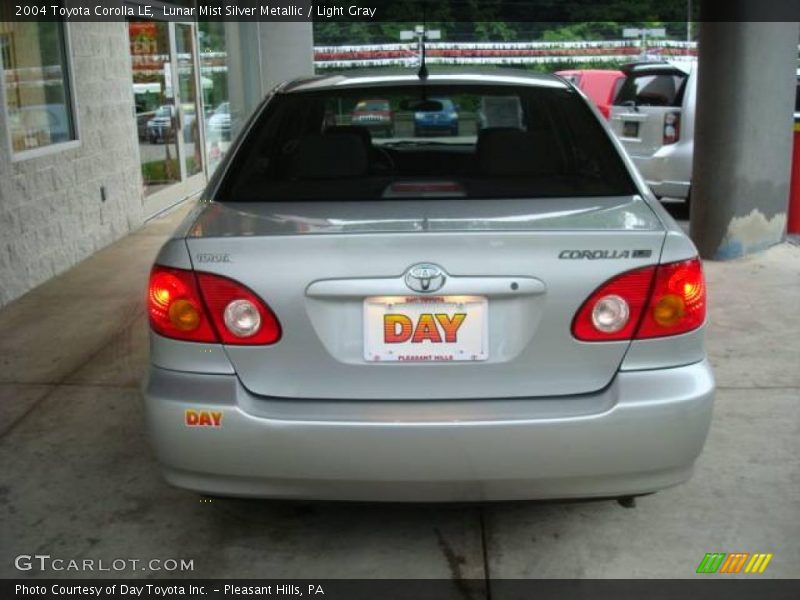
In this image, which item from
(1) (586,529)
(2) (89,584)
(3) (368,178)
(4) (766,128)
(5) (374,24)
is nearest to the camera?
(2) (89,584)

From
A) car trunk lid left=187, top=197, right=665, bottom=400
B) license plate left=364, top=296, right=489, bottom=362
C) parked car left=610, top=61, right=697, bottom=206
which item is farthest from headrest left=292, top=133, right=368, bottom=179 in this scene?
parked car left=610, top=61, right=697, bottom=206

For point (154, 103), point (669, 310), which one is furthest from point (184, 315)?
point (154, 103)

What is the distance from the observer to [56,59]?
7.64 meters

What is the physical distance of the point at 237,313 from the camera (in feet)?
8.77

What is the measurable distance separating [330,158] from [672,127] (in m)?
6.59

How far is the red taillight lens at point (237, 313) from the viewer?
104 inches

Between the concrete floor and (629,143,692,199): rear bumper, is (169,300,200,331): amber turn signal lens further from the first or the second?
(629,143,692,199): rear bumper

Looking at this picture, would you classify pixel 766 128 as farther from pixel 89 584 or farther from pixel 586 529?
pixel 89 584

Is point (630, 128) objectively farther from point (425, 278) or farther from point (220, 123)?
point (425, 278)

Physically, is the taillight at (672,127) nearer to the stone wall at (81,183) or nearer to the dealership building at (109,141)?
the dealership building at (109,141)

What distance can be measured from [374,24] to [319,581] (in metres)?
26.4

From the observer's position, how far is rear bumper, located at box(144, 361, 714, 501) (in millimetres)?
2617

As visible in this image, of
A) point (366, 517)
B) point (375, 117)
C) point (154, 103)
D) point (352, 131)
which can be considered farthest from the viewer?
point (154, 103)

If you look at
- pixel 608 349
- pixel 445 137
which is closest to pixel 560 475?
pixel 608 349
